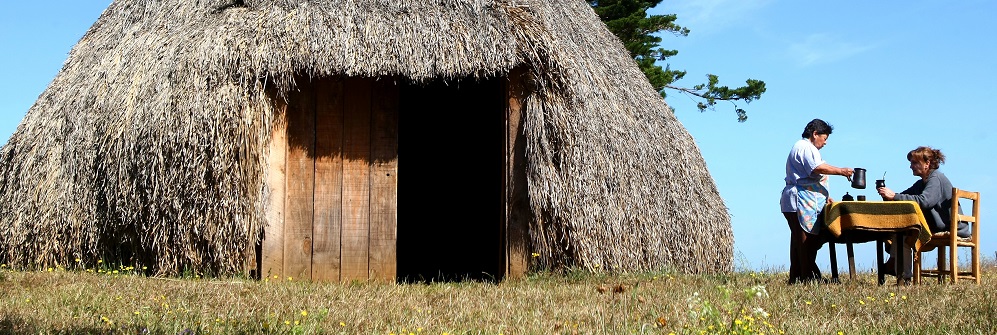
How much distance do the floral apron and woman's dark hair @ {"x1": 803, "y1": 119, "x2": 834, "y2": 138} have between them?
1.22 feet

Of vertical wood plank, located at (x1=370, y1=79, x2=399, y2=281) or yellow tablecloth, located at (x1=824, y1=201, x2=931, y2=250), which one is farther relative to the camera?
vertical wood plank, located at (x1=370, y1=79, x2=399, y2=281)

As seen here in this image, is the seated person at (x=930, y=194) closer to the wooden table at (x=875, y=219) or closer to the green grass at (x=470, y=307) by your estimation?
the wooden table at (x=875, y=219)

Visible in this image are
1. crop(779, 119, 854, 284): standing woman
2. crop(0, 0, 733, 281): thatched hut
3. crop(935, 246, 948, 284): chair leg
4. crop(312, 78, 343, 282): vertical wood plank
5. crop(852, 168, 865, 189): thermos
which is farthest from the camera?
crop(935, 246, 948, 284): chair leg

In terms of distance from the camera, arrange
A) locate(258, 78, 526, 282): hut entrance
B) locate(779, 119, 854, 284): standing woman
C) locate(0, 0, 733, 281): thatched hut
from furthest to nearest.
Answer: locate(258, 78, 526, 282): hut entrance
locate(0, 0, 733, 281): thatched hut
locate(779, 119, 854, 284): standing woman

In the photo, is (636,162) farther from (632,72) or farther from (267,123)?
(267,123)

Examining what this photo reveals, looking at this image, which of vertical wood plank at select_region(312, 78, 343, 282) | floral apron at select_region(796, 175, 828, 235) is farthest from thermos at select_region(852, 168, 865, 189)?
vertical wood plank at select_region(312, 78, 343, 282)

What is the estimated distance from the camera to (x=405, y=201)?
1213 centimetres

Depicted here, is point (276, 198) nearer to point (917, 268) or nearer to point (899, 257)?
point (899, 257)

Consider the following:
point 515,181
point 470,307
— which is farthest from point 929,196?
point 470,307

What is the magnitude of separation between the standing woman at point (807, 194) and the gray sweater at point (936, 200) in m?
0.74

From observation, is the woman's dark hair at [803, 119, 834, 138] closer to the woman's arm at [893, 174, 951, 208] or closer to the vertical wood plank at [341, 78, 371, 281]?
the woman's arm at [893, 174, 951, 208]

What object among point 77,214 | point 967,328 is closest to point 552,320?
point 967,328

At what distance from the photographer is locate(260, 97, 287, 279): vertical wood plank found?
341 inches

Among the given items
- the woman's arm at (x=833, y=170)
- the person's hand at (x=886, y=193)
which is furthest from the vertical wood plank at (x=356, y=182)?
the person's hand at (x=886, y=193)
